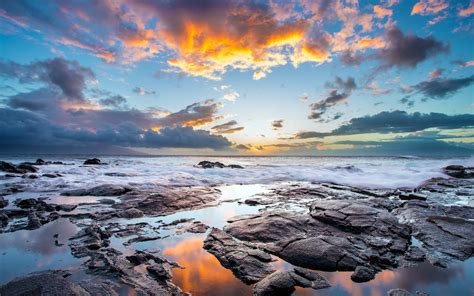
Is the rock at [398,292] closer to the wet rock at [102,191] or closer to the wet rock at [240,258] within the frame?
the wet rock at [240,258]

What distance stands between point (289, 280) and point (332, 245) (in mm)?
1629

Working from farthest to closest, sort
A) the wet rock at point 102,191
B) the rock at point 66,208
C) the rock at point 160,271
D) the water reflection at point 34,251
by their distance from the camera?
the wet rock at point 102,191 < the rock at point 66,208 < the water reflection at point 34,251 < the rock at point 160,271

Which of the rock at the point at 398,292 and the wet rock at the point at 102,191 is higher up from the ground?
the wet rock at the point at 102,191

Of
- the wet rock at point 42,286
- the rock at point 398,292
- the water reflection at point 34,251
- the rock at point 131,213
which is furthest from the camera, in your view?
the rock at point 131,213

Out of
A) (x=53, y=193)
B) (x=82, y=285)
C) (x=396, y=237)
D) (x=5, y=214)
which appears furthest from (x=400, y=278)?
(x=53, y=193)

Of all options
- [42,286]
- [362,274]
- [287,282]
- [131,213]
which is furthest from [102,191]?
[362,274]

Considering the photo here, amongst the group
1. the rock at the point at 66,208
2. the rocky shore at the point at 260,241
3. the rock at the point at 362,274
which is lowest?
the rock at the point at 362,274

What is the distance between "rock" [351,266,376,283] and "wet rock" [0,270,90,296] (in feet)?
13.4

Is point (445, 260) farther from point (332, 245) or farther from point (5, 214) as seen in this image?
point (5, 214)

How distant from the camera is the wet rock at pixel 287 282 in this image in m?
3.64

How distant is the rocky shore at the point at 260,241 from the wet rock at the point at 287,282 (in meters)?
0.02

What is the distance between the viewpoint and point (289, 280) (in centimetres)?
381

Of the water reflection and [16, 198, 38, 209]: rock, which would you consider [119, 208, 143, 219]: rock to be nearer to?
the water reflection

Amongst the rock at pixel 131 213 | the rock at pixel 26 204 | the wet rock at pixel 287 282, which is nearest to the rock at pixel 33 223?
the rock at pixel 131 213
